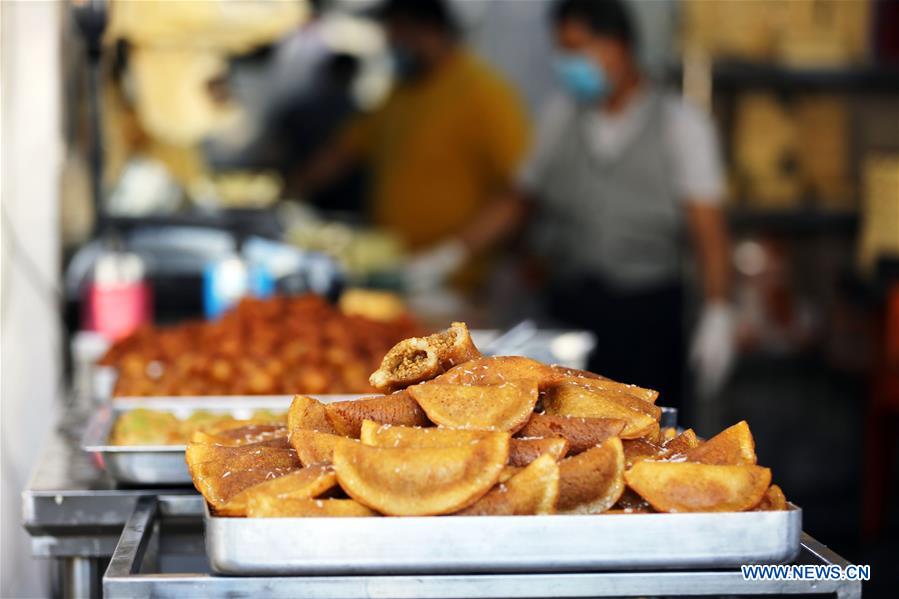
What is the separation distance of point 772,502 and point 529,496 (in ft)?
0.89

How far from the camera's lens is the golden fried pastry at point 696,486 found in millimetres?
1310

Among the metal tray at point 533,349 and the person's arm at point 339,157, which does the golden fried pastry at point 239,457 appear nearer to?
the metal tray at point 533,349

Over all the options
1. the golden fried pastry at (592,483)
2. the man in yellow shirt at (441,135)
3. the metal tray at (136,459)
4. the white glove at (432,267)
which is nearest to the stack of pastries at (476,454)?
the golden fried pastry at (592,483)

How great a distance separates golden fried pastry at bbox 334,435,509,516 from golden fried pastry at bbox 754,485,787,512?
0.93 feet

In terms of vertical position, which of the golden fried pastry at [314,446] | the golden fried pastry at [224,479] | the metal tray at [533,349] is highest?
the golden fried pastry at [314,446]

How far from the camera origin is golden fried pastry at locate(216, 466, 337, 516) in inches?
50.5

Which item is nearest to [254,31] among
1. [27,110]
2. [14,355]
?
[27,110]

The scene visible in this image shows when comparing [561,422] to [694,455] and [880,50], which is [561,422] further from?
[880,50]

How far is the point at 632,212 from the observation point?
4.56 meters

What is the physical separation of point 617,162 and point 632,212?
19cm

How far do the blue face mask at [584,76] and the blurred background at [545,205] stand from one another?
14 millimetres

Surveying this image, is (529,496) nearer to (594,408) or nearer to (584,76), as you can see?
(594,408)

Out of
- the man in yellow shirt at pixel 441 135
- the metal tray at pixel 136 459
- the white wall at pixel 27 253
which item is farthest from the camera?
the man in yellow shirt at pixel 441 135

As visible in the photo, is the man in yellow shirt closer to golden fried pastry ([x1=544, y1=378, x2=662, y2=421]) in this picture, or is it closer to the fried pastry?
the fried pastry
